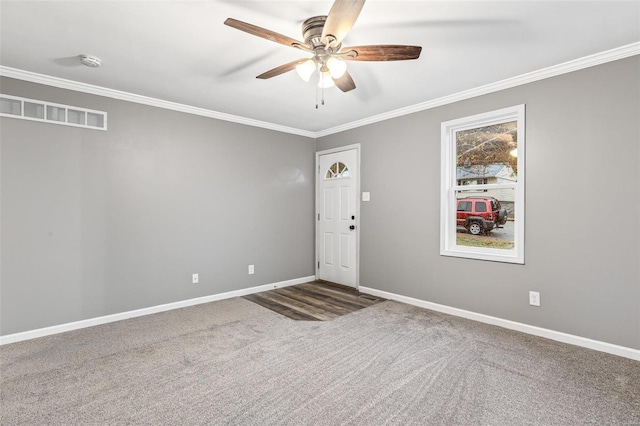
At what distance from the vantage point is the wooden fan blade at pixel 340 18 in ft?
5.31

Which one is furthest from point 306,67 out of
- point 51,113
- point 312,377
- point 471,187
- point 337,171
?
point 337,171

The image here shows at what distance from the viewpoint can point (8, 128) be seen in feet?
9.86

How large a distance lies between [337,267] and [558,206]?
3048mm

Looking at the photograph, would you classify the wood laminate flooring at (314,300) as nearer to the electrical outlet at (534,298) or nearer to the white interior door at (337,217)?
the white interior door at (337,217)

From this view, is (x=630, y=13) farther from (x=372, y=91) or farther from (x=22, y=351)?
(x=22, y=351)

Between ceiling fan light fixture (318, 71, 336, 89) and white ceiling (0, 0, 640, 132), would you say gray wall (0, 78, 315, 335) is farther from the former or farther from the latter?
ceiling fan light fixture (318, 71, 336, 89)

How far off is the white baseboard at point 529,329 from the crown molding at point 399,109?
7.84 feet

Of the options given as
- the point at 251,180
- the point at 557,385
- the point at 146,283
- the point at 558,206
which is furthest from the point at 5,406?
the point at 558,206

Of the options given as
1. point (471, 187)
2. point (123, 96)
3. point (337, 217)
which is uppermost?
point (123, 96)

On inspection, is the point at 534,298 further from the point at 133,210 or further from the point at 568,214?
the point at 133,210

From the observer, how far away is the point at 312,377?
2.39 meters

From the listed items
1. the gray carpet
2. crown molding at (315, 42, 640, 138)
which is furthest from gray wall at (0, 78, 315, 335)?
crown molding at (315, 42, 640, 138)

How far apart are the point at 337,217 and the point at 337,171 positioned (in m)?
0.74

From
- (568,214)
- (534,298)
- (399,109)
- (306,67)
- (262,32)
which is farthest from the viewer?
(399,109)
